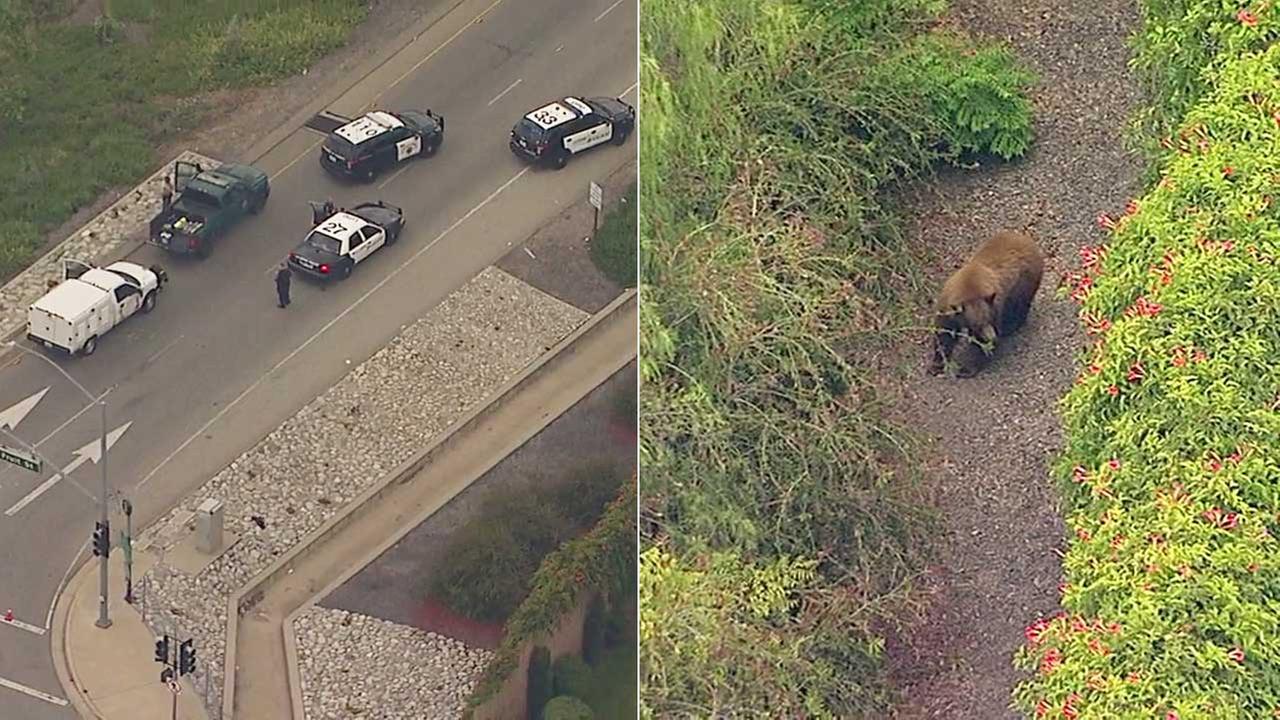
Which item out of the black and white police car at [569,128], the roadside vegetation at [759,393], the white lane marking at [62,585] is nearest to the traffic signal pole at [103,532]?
the white lane marking at [62,585]

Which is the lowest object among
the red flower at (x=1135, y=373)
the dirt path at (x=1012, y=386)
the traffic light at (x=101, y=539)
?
the dirt path at (x=1012, y=386)

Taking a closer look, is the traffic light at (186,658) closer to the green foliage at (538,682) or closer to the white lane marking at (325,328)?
the white lane marking at (325,328)

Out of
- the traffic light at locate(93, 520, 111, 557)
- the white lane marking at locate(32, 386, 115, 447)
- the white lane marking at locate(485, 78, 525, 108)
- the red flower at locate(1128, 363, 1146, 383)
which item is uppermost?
the white lane marking at locate(485, 78, 525, 108)

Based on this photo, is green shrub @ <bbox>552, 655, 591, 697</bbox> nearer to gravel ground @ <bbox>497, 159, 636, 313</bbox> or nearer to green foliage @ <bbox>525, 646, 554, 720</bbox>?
green foliage @ <bbox>525, 646, 554, 720</bbox>

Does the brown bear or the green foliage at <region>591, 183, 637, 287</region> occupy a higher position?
the green foliage at <region>591, 183, 637, 287</region>

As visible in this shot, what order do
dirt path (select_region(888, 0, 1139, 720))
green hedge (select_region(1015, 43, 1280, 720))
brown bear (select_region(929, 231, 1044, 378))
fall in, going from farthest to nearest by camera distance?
brown bear (select_region(929, 231, 1044, 378)) < dirt path (select_region(888, 0, 1139, 720)) < green hedge (select_region(1015, 43, 1280, 720))

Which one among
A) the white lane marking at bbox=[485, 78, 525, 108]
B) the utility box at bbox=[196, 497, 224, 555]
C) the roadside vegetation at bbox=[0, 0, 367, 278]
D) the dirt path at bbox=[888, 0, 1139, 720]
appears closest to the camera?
the roadside vegetation at bbox=[0, 0, 367, 278]

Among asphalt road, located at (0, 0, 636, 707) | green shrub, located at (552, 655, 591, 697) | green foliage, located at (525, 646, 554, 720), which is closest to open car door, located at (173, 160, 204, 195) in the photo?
asphalt road, located at (0, 0, 636, 707)

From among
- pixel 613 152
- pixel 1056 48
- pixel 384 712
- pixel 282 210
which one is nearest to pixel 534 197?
pixel 613 152
